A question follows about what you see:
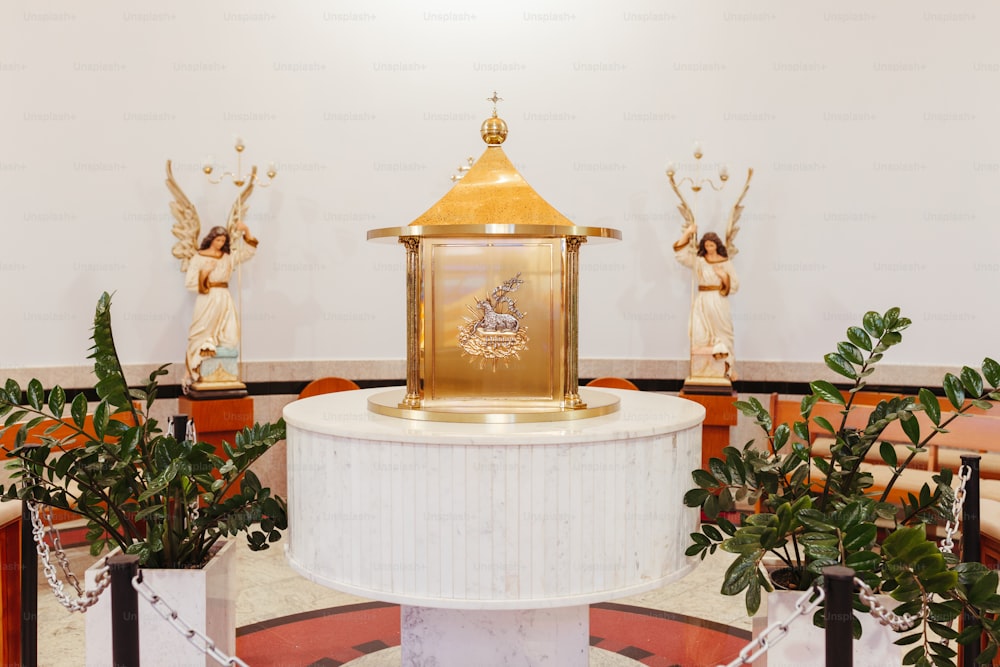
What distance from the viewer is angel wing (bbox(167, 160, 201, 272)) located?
636 centimetres

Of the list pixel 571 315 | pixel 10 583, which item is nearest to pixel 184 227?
pixel 10 583

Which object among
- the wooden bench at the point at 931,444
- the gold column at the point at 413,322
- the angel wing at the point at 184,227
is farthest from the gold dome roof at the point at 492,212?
the angel wing at the point at 184,227

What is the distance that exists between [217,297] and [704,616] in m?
3.86

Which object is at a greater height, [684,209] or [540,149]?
[540,149]

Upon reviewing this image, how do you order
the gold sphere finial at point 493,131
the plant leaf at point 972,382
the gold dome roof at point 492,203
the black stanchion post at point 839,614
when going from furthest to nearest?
the gold sphere finial at point 493,131 → the gold dome roof at point 492,203 → the plant leaf at point 972,382 → the black stanchion post at point 839,614

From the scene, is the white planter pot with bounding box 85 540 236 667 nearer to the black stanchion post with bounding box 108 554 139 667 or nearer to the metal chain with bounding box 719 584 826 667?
the black stanchion post with bounding box 108 554 139 667

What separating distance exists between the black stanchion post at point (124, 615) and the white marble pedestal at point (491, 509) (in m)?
0.91

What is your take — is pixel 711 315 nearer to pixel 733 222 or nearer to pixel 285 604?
pixel 733 222

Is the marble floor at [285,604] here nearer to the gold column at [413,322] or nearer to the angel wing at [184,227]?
the gold column at [413,322]

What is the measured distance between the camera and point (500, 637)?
3.38 metres

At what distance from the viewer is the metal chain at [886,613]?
2561 millimetres

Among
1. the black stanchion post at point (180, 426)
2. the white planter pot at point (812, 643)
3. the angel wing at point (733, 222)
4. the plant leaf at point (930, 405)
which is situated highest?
the angel wing at point (733, 222)

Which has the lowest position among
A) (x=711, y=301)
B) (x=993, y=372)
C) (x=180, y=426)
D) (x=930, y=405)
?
(x=180, y=426)

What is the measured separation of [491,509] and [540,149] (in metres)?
4.77
